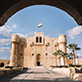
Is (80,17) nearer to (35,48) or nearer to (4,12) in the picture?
(4,12)

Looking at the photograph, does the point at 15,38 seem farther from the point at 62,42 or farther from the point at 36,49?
the point at 62,42

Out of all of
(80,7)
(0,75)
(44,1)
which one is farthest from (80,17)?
(0,75)

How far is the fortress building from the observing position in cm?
3781

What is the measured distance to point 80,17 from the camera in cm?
354

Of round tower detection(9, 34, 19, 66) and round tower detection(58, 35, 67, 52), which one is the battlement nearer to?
round tower detection(9, 34, 19, 66)

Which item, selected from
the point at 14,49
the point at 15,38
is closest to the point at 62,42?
the point at 15,38

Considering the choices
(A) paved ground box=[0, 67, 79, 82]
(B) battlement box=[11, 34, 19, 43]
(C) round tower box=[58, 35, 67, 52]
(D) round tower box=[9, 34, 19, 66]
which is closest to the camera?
(A) paved ground box=[0, 67, 79, 82]

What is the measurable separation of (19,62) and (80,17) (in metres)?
37.8

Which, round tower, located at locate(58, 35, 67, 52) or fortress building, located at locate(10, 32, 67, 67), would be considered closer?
round tower, located at locate(58, 35, 67, 52)

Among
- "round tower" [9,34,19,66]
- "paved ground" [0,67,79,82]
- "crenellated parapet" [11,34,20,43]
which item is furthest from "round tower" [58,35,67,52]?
"paved ground" [0,67,79,82]

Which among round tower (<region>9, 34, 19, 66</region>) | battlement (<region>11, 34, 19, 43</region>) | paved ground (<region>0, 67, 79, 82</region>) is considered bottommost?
paved ground (<region>0, 67, 79, 82</region>)

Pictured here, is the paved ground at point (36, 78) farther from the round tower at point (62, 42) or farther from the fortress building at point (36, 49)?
the round tower at point (62, 42)

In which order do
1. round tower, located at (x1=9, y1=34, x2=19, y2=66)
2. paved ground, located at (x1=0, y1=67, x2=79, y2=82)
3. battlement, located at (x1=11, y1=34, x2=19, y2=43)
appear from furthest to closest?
1. battlement, located at (x1=11, y1=34, x2=19, y2=43)
2. round tower, located at (x1=9, y1=34, x2=19, y2=66)
3. paved ground, located at (x1=0, y1=67, x2=79, y2=82)

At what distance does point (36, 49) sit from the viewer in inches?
1565
